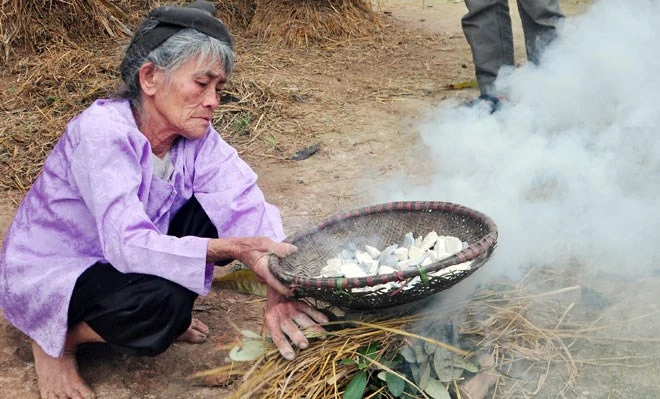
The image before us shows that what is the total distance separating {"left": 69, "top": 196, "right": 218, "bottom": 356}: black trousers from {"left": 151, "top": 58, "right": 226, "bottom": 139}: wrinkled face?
46cm

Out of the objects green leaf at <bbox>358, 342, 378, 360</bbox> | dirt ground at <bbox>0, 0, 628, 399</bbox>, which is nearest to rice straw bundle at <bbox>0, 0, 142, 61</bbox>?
dirt ground at <bbox>0, 0, 628, 399</bbox>

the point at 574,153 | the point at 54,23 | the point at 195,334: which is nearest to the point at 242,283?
the point at 195,334

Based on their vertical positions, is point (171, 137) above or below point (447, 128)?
above

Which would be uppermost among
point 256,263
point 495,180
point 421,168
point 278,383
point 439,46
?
point 256,263

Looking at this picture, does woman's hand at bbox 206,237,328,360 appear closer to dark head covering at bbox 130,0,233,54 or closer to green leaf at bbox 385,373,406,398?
green leaf at bbox 385,373,406,398

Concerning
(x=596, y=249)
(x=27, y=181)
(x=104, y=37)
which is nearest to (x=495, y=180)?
(x=596, y=249)

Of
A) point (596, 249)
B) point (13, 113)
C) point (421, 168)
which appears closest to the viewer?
point (596, 249)

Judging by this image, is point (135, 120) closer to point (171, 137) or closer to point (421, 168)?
point (171, 137)

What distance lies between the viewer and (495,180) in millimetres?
3143

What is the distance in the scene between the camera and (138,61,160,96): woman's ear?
7.41ft

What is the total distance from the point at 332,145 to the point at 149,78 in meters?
2.11

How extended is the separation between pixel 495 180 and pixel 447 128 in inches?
43.4

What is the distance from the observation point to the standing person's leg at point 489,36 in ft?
14.7

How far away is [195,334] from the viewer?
2.67 meters
